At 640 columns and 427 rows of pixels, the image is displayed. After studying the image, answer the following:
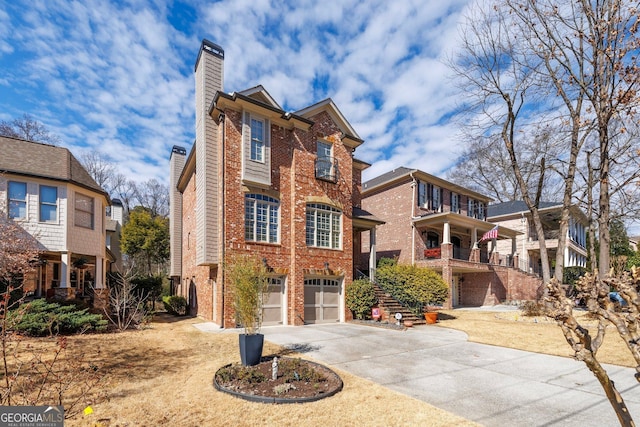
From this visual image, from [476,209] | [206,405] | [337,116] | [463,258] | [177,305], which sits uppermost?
[337,116]

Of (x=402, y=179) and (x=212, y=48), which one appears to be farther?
(x=402, y=179)

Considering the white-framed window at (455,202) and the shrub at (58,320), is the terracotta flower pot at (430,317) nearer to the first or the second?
the shrub at (58,320)

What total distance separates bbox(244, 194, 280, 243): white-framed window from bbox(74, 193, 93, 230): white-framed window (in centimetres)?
741

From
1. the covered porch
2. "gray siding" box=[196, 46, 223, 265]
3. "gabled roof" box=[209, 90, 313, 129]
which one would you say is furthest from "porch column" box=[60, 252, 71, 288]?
the covered porch

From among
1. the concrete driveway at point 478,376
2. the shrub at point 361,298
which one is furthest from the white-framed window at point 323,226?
the concrete driveway at point 478,376

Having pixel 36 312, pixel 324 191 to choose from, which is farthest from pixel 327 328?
pixel 36 312

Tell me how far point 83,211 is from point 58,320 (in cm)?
545

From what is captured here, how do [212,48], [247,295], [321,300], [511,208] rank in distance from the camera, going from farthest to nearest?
[511,208]
[321,300]
[212,48]
[247,295]

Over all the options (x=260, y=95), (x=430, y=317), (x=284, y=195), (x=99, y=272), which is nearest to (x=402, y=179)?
(x=430, y=317)

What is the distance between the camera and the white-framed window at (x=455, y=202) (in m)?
25.9

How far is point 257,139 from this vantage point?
44.9 feet

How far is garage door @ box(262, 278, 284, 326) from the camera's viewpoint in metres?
13.7

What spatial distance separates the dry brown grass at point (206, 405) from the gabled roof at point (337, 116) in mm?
10717

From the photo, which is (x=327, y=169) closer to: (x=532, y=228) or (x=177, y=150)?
(x=177, y=150)
